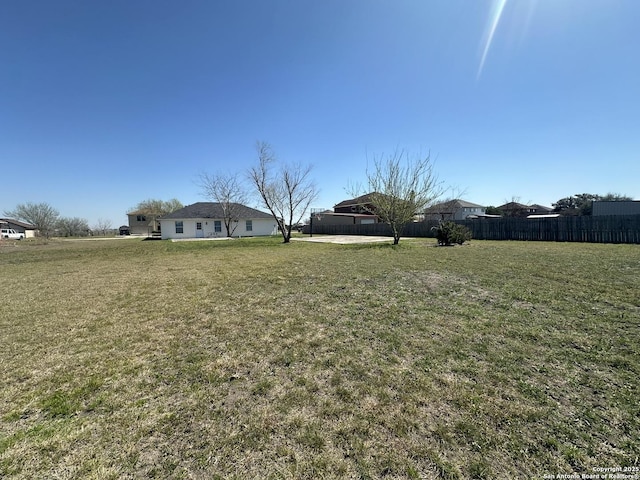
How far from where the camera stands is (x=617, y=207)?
2000cm

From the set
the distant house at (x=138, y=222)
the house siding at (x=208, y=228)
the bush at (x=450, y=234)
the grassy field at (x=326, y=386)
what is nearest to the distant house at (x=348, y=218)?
the house siding at (x=208, y=228)

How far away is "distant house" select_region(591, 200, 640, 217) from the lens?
19375 millimetres

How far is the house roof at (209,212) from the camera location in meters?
30.6

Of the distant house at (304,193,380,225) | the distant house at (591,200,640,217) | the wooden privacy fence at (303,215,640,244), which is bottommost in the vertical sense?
the wooden privacy fence at (303,215,640,244)

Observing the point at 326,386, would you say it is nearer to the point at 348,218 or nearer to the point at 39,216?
the point at 348,218

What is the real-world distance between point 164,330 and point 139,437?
2.11 metres

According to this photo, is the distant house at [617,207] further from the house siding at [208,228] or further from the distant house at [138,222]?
the distant house at [138,222]

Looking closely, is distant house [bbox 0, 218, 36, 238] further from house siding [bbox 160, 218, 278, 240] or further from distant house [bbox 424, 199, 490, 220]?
distant house [bbox 424, 199, 490, 220]

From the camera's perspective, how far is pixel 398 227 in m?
16.3

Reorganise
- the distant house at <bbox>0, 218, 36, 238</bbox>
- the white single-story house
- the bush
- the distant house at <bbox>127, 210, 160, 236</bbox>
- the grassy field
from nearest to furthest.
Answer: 1. the grassy field
2. the bush
3. the white single-story house
4. the distant house at <bbox>0, 218, 36, 238</bbox>
5. the distant house at <bbox>127, 210, 160, 236</bbox>

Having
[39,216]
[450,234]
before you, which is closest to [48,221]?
[39,216]

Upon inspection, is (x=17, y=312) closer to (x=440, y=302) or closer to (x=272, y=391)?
(x=272, y=391)

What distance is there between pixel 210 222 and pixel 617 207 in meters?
36.3

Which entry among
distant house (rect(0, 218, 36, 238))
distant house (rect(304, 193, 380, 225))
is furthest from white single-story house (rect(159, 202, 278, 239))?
distant house (rect(0, 218, 36, 238))
